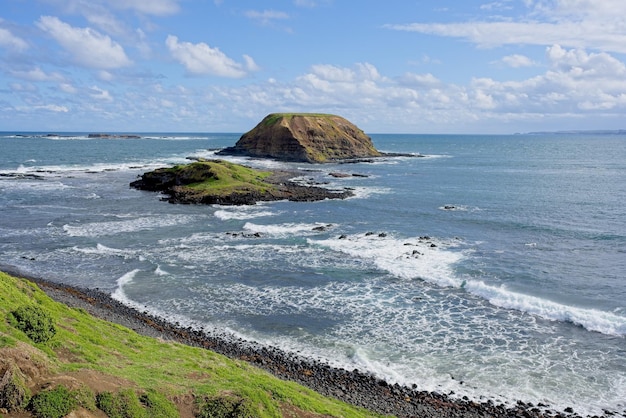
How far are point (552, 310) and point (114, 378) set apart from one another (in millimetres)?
25492

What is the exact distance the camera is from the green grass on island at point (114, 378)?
12828 mm

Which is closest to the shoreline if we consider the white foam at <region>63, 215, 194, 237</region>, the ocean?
the ocean

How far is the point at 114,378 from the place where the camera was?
48.1 feet

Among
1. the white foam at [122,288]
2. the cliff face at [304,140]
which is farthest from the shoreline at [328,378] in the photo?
the cliff face at [304,140]

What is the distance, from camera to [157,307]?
3092 cm

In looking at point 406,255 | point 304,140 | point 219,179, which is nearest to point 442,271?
point 406,255

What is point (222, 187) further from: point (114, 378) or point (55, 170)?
point (114, 378)

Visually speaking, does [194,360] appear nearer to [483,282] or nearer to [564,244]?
[483,282]

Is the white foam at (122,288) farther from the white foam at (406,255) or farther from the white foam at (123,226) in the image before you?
the white foam at (406,255)

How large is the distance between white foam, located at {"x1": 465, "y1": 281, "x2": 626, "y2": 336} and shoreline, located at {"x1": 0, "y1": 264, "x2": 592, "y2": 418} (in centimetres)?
963

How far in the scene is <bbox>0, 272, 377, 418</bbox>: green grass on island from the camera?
12828mm

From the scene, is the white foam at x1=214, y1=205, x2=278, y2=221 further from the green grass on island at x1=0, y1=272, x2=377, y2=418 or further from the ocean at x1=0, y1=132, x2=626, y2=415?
the green grass on island at x1=0, y1=272, x2=377, y2=418

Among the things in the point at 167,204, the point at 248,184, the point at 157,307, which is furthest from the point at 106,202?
the point at 157,307

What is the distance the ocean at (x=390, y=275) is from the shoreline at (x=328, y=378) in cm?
77
